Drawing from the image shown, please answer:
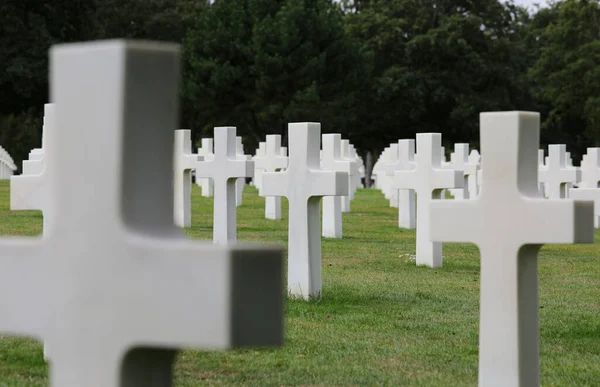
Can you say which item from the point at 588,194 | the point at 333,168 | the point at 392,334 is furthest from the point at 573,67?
the point at 392,334

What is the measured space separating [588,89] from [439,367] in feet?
158

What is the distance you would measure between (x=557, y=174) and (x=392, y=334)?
13330 millimetres


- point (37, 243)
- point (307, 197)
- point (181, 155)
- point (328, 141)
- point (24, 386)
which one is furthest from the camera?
point (181, 155)

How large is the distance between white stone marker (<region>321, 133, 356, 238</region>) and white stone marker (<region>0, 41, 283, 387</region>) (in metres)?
13.8

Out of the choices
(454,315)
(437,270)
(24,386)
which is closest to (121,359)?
(24,386)

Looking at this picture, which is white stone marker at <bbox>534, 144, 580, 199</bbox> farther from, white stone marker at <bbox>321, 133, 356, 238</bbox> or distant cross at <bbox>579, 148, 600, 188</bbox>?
white stone marker at <bbox>321, 133, 356, 238</bbox>

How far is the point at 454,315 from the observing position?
9.61 metres

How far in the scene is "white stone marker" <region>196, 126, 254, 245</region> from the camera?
13984mm

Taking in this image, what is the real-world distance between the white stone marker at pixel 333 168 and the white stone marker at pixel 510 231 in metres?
11.2

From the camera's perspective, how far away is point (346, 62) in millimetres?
49656

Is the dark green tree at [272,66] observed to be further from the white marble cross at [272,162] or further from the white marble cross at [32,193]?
the white marble cross at [32,193]

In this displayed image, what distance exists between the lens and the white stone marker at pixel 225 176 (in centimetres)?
1398

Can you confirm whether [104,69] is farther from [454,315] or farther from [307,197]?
[307,197]

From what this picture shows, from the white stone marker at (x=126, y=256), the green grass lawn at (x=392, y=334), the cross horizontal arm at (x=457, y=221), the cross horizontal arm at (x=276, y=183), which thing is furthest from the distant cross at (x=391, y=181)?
the white stone marker at (x=126, y=256)
